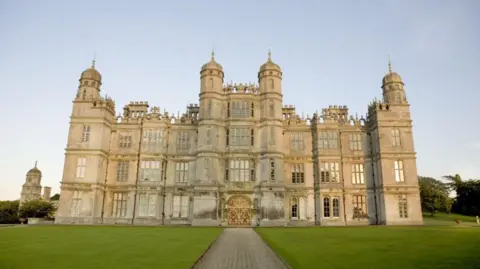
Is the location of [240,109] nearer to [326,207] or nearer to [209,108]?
[209,108]

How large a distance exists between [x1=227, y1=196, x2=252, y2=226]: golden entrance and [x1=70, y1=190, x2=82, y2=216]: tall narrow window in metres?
19.1

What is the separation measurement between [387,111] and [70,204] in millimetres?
43680

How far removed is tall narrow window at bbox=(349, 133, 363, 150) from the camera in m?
46.1

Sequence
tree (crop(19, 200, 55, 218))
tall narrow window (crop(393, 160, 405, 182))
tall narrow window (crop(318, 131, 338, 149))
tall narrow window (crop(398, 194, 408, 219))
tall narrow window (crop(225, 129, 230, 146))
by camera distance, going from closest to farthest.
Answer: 1. tall narrow window (crop(398, 194, 408, 219))
2. tall narrow window (crop(393, 160, 405, 182))
3. tall narrow window (crop(225, 129, 230, 146))
4. tall narrow window (crop(318, 131, 338, 149))
5. tree (crop(19, 200, 55, 218))

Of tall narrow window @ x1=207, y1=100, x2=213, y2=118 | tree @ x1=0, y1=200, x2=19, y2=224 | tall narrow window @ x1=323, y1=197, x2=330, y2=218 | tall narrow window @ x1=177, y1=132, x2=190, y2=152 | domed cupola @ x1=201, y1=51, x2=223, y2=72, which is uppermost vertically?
Result: domed cupola @ x1=201, y1=51, x2=223, y2=72

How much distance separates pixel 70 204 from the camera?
42125 millimetres

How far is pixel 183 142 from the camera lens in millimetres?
46312

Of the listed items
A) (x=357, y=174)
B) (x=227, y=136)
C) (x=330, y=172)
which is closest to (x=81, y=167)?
(x=227, y=136)

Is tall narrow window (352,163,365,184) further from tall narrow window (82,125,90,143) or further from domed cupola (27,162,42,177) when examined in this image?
domed cupola (27,162,42,177)

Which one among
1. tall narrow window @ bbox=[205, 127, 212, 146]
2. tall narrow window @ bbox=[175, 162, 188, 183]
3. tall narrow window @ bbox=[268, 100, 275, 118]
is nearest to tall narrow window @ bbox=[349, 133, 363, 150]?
tall narrow window @ bbox=[268, 100, 275, 118]

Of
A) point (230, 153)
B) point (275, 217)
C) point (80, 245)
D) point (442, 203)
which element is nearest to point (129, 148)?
point (230, 153)

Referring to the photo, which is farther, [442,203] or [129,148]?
[442,203]

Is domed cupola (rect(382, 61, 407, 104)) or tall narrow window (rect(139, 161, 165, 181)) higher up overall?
domed cupola (rect(382, 61, 407, 104))

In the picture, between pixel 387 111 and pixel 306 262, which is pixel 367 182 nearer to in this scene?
pixel 387 111
